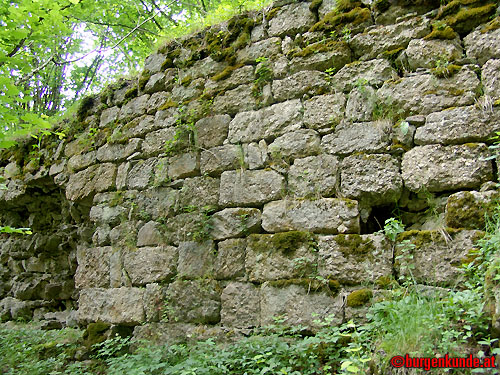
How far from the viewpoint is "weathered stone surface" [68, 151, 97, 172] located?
445 cm

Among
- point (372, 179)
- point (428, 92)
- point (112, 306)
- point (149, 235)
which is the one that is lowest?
point (112, 306)

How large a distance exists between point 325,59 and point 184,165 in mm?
1503

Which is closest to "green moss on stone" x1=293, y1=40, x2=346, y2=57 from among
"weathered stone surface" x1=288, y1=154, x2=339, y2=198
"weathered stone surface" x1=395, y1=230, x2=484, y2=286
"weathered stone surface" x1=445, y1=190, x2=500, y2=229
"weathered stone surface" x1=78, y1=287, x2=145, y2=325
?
"weathered stone surface" x1=288, y1=154, x2=339, y2=198

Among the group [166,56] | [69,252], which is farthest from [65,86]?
[166,56]

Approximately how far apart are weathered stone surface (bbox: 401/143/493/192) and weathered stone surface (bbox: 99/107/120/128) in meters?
3.08

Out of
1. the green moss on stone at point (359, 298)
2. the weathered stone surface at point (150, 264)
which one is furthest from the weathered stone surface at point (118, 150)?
the green moss on stone at point (359, 298)

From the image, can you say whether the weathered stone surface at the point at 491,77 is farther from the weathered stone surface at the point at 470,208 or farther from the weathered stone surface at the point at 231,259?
the weathered stone surface at the point at 231,259

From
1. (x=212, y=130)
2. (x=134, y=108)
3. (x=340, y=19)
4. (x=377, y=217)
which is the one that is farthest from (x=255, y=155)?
(x=134, y=108)

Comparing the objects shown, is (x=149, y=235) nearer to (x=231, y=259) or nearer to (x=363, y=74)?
(x=231, y=259)

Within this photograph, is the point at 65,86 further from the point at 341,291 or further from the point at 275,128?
the point at 341,291

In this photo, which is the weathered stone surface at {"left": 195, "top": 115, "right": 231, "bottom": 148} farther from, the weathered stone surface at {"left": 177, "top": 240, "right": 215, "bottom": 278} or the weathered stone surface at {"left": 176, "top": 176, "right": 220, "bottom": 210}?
the weathered stone surface at {"left": 177, "top": 240, "right": 215, "bottom": 278}

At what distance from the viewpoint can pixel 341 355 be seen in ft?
8.02

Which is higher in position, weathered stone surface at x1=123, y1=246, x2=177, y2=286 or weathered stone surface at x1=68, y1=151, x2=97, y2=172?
weathered stone surface at x1=68, y1=151, x2=97, y2=172

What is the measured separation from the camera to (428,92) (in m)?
2.87
